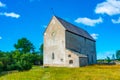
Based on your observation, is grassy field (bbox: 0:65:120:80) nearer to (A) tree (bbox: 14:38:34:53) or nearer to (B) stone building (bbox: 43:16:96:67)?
(B) stone building (bbox: 43:16:96:67)

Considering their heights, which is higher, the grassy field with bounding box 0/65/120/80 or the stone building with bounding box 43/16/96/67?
the stone building with bounding box 43/16/96/67

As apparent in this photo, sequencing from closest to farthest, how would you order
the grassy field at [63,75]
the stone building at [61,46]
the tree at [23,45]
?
the grassy field at [63,75], the stone building at [61,46], the tree at [23,45]

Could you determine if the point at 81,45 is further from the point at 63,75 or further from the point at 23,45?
the point at 23,45

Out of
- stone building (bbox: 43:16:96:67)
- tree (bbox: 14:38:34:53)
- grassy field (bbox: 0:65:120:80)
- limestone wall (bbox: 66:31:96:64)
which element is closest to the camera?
grassy field (bbox: 0:65:120:80)

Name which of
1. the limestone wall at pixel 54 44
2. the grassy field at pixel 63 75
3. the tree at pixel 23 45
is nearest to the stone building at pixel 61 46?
the limestone wall at pixel 54 44

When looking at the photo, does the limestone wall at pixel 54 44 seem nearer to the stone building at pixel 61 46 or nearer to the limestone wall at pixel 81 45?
the stone building at pixel 61 46

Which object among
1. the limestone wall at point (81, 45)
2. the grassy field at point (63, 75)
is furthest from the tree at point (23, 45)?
the grassy field at point (63, 75)

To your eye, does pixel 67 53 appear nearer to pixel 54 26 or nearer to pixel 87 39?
pixel 54 26

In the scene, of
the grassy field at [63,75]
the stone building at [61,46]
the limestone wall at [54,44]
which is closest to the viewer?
the grassy field at [63,75]

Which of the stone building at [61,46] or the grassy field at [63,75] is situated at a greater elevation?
the stone building at [61,46]

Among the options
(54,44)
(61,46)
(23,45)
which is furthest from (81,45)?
(23,45)

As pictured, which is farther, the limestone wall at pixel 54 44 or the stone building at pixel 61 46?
the limestone wall at pixel 54 44

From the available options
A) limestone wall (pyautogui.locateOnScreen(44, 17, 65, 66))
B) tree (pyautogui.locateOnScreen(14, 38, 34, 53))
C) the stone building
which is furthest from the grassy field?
tree (pyautogui.locateOnScreen(14, 38, 34, 53))

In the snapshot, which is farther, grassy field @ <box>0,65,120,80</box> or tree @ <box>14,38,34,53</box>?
tree @ <box>14,38,34,53</box>
